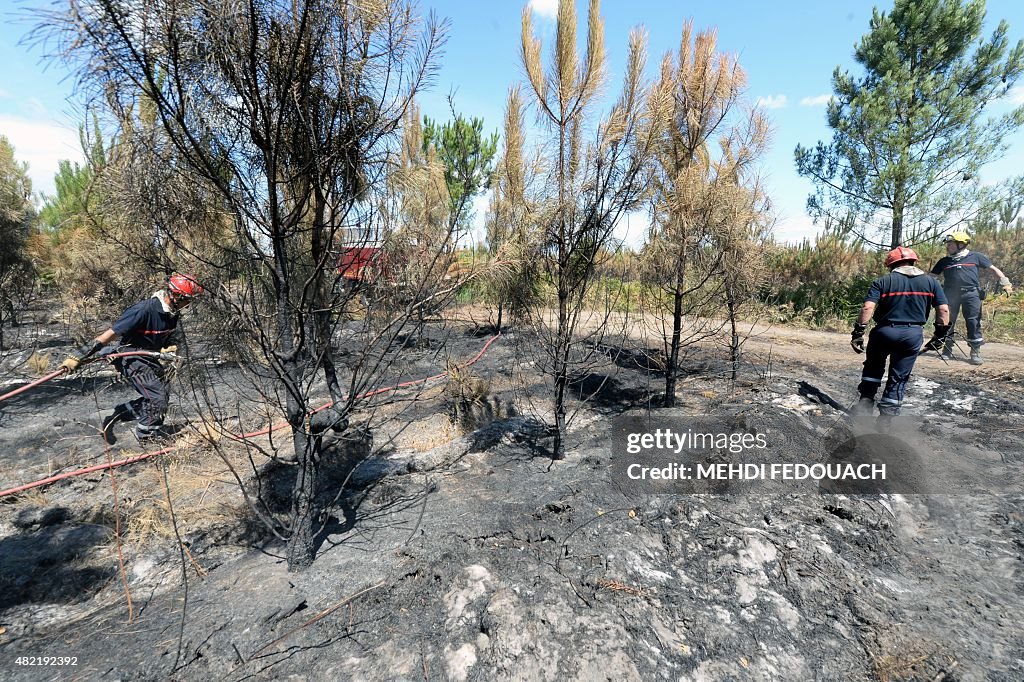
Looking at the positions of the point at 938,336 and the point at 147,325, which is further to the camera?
the point at 938,336

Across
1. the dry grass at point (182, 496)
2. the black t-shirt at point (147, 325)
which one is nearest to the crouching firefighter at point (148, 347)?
the black t-shirt at point (147, 325)

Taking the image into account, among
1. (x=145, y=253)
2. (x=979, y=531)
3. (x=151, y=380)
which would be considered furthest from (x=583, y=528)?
(x=145, y=253)

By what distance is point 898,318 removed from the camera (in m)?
4.23

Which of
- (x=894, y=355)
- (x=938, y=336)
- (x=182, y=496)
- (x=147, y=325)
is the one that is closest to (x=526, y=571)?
(x=182, y=496)

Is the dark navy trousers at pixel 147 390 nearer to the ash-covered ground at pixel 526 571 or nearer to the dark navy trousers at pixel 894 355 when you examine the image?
the ash-covered ground at pixel 526 571

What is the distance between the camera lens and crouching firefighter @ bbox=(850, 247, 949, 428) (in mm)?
4203

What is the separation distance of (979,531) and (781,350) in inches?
231

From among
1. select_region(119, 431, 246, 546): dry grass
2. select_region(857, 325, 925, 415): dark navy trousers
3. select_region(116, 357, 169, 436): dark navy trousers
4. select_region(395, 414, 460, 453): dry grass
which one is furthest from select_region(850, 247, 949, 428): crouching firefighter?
select_region(116, 357, 169, 436): dark navy trousers

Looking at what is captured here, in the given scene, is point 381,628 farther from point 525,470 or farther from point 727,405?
point 727,405

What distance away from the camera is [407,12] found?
212 centimetres

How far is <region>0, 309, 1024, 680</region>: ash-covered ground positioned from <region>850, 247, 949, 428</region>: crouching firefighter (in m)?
0.48

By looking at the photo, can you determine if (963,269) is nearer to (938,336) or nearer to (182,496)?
(938,336)

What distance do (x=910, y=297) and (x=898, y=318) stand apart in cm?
20

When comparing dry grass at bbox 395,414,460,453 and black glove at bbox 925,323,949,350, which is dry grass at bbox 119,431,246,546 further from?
black glove at bbox 925,323,949,350
